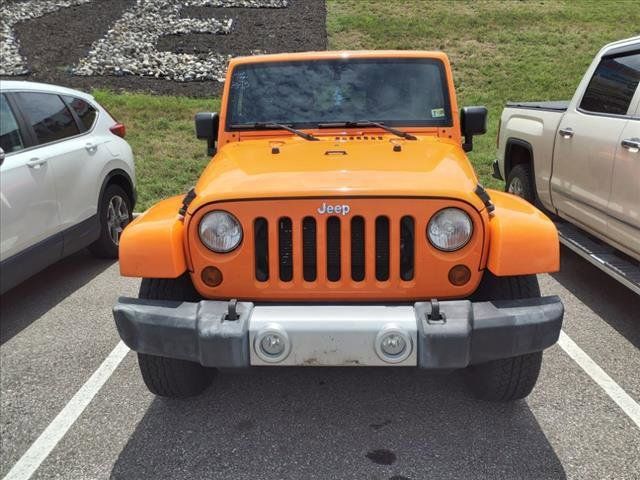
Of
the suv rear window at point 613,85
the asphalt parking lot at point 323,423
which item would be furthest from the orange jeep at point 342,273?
the suv rear window at point 613,85

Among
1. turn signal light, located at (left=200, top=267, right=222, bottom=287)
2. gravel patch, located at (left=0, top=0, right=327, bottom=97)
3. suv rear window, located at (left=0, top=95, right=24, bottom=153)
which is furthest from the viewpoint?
gravel patch, located at (left=0, top=0, right=327, bottom=97)

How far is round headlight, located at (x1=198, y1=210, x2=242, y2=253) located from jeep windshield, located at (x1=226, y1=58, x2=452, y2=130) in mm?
1368

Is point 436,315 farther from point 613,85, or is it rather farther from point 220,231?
point 613,85

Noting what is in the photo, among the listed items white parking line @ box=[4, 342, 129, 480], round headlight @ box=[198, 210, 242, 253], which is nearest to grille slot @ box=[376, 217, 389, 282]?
round headlight @ box=[198, 210, 242, 253]

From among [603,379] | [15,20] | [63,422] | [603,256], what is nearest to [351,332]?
[63,422]

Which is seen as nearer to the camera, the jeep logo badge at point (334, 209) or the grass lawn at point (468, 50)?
the jeep logo badge at point (334, 209)

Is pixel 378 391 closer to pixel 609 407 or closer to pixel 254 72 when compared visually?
pixel 609 407

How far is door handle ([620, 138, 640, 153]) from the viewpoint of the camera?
4081 millimetres

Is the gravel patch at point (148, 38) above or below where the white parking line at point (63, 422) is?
above

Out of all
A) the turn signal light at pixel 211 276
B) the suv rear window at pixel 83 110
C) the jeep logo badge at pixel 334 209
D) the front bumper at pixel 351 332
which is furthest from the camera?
the suv rear window at pixel 83 110

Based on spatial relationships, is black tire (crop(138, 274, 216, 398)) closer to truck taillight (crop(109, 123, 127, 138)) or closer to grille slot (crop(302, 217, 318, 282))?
grille slot (crop(302, 217, 318, 282))

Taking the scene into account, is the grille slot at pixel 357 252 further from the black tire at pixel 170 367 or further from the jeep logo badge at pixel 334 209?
the black tire at pixel 170 367

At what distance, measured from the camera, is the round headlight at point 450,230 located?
2.80 metres

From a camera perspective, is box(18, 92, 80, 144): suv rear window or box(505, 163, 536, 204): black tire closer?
box(18, 92, 80, 144): suv rear window
